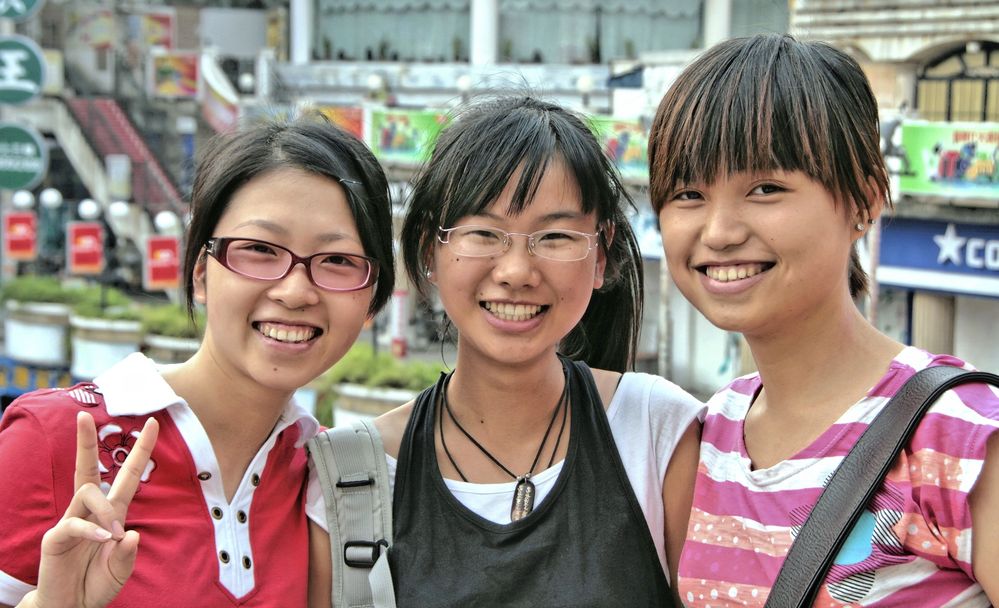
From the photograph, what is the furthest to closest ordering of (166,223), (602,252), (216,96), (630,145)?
(216,96) → (166,223) → (630,145) → (602,252)

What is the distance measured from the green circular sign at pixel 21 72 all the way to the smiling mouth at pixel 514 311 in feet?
65.0

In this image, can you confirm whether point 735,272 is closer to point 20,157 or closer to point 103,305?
point 103,305

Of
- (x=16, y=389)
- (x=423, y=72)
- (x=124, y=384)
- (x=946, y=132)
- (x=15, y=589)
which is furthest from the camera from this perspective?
(x=423, y=72)

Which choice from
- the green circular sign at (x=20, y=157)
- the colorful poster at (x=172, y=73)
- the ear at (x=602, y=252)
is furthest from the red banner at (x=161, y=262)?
the ear at (x=602, y=252)

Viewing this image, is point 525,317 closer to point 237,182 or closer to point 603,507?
point 603,507

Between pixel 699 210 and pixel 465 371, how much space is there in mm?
841

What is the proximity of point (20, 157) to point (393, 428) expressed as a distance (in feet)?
64.6

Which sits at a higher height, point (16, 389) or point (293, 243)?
point (293, 243)

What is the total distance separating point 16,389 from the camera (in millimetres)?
21500

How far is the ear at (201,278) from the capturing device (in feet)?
10.6

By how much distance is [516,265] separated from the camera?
121 inches

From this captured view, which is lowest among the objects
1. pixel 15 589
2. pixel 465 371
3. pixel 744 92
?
pixel 15 589

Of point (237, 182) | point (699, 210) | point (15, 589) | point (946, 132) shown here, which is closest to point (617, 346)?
point (699, 210)

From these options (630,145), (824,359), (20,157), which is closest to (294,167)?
(824,359)
